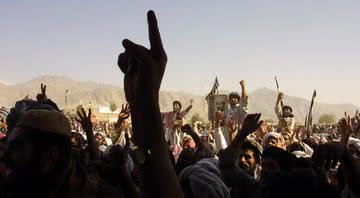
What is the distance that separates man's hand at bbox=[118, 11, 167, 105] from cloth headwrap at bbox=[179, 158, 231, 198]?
1.45 m

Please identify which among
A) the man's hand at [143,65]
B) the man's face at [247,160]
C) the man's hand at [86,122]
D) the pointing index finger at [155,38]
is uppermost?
the pointing index finger at [155,38]

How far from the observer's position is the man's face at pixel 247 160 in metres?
4.04

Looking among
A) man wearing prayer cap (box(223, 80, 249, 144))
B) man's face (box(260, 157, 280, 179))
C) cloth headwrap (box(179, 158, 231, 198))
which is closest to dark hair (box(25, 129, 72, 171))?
cloth headwrap (box(179, 158, 231, 198))

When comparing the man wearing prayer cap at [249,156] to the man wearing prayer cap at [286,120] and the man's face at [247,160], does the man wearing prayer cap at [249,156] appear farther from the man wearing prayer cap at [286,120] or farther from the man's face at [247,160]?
the man wearing prayer cap at [286,120]

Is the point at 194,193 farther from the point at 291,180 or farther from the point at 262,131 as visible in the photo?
the point at 262,131

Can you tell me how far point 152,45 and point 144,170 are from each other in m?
0.44

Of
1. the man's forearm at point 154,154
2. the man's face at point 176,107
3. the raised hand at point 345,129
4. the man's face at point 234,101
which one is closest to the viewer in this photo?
the man's forearm at point 154,154

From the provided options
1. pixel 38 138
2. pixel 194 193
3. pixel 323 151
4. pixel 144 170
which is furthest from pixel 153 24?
pixel 323 151

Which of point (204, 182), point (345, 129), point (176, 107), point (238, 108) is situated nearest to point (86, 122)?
point (204, 182)

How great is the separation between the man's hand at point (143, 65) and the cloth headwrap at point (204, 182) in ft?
4.76

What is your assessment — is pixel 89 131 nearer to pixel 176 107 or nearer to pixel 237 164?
pixel 237 164

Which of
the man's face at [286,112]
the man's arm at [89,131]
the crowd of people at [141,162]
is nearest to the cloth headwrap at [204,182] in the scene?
the crowd of people at [141,162]

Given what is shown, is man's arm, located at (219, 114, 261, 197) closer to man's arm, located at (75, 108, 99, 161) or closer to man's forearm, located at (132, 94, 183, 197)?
man's arm, located at (75, 108, 99, 161)

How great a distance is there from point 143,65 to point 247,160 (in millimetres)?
2705
